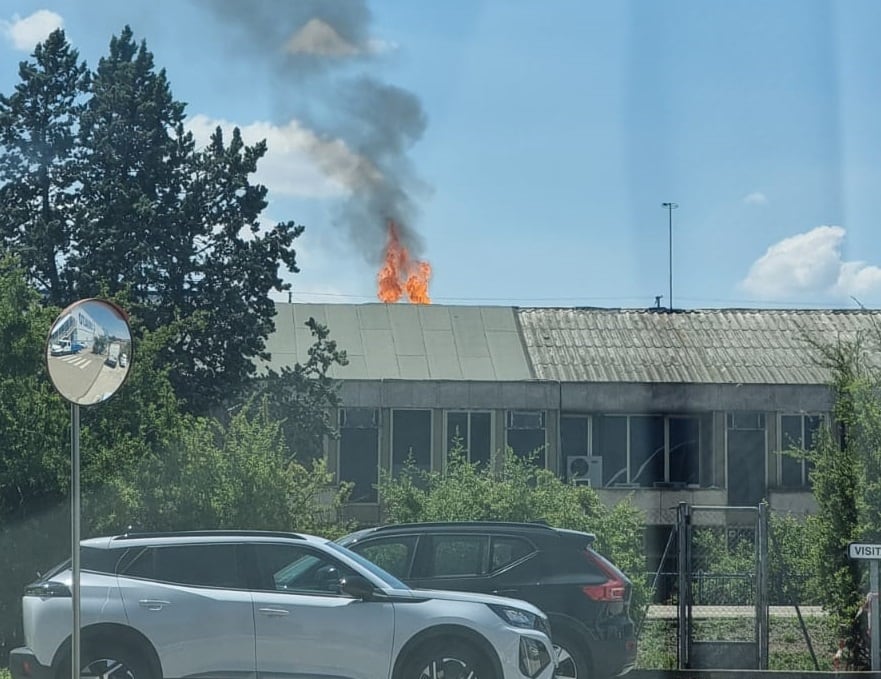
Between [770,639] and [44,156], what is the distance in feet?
65.5

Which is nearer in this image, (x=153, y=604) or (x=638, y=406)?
(x=153, y=604)

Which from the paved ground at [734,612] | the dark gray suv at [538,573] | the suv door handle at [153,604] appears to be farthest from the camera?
the paved ground at [734,612]

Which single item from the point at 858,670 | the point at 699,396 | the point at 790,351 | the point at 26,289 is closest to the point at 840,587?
the point at 858,670

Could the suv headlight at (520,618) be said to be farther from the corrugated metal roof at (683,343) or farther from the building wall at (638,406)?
the corrugated metal roof at (683,343)

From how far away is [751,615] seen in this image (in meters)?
19.4

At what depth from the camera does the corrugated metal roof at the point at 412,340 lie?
1681 inches

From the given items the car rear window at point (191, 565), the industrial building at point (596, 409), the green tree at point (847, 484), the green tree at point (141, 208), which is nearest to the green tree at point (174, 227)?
the green tree at point (141, 208)

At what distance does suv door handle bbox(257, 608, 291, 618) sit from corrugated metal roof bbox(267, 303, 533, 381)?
2993 cm

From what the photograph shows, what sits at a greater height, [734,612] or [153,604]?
[153,604]

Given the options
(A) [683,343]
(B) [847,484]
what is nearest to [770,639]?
(B) [847,484]

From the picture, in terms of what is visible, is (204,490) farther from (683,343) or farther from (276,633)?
(683,343)

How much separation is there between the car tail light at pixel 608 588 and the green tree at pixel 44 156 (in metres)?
20.0

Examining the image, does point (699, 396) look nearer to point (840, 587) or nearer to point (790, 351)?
point (790, 351)

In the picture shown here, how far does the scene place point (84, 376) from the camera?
29.3 feet
